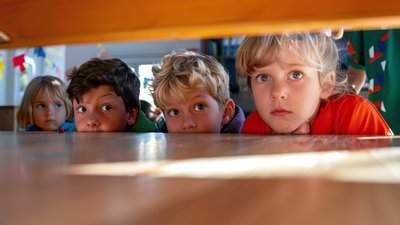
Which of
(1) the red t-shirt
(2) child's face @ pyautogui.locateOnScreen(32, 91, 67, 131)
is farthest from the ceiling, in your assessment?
(2) child's face @ pyautogui.locateOnScreen(32, 91, 67, 131)

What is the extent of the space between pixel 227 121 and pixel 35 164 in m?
1.26

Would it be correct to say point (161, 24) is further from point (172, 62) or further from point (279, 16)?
point (172, 62)

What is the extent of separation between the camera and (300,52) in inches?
41.8

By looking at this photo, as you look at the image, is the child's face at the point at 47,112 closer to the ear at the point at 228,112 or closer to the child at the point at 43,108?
the child at the point at 43,108

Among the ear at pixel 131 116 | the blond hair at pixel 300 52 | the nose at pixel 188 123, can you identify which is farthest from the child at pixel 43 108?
the blond hair at pixel 300 52

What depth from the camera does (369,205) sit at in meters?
0.16

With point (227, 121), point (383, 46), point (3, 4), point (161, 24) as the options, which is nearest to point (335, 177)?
point (161, 24)

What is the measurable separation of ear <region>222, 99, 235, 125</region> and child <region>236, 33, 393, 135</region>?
383 mm

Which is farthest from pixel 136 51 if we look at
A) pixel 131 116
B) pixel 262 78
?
pixel 262 78

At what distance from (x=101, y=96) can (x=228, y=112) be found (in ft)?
1.69

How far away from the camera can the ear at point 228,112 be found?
59.7 inches

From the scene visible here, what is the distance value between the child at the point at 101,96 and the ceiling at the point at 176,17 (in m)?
1.11

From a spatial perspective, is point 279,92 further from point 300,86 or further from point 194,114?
point 194,114

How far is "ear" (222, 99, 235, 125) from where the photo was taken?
59.7 inches
